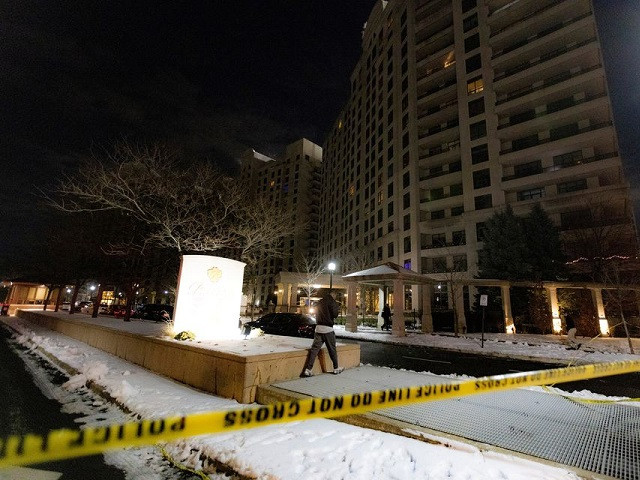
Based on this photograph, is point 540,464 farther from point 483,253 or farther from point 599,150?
point 599,150

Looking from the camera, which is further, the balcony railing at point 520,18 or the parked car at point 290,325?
the balcony railing at point 520,18

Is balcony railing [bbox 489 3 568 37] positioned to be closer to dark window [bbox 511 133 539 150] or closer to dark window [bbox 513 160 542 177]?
dark window [bbox 511 133 539 150]

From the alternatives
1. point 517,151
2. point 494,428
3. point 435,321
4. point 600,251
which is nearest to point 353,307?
point 435,321

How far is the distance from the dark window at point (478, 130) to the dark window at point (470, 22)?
13.3 meters

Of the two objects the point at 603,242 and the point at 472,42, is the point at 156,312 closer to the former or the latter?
the point at 603,242

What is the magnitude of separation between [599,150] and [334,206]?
151 feet

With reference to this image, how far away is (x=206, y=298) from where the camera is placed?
8875 mm

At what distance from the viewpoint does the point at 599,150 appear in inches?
1191

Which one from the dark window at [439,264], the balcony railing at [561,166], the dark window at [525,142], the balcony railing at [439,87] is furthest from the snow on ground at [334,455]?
the balcony railing at [439,87]

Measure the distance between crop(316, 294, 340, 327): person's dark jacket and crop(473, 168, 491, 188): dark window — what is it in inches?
1341

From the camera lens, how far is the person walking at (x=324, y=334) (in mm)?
6219

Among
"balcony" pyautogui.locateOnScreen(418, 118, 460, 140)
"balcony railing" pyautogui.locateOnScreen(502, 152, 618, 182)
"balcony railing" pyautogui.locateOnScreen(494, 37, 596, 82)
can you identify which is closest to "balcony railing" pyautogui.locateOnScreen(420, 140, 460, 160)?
"balcony" pyautogui.locateOnScreen(418, 118, 460, 140)

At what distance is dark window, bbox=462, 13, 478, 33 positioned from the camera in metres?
38.0

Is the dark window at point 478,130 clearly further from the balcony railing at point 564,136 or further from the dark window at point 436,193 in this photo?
the dark window at point 436,193
